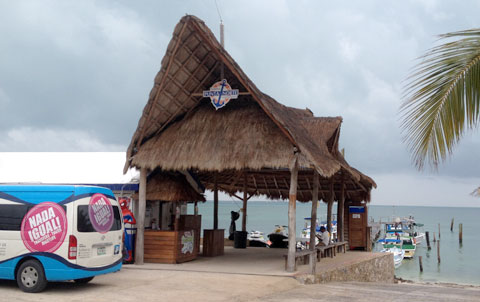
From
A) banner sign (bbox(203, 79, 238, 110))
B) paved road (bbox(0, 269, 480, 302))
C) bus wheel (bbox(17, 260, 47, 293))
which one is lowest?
paved road (bbox(0, 269, 480, 302))

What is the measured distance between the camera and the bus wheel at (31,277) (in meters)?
9.05

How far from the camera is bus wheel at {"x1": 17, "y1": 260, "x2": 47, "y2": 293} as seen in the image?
9055mm

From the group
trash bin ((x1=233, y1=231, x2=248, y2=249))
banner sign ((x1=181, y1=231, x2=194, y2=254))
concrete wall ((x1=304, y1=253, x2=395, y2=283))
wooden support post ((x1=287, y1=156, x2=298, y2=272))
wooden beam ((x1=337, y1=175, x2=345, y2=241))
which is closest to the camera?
wooden support post ((x1=287, y1=156, x2=298, y2=272))

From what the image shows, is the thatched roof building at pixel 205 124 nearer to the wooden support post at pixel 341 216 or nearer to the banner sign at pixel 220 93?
the banner sign at pixel 220 93

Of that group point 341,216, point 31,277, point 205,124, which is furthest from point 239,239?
point 31,277

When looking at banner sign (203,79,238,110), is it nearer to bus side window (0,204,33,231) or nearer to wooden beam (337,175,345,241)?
bus side window (0,204,33,231)

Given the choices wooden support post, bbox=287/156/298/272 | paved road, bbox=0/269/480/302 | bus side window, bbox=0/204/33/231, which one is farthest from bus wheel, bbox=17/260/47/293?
wooden support post, bbox=287/156/298/272

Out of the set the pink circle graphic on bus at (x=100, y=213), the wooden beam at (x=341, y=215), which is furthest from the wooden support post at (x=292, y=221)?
the wooden beam at (x=341, y=215)

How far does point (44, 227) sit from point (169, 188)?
5.27m

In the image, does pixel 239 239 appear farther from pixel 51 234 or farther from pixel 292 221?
pixel 51 234

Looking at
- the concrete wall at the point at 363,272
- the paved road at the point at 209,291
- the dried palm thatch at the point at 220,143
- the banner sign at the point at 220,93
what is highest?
the banner sign at the point at 220,93

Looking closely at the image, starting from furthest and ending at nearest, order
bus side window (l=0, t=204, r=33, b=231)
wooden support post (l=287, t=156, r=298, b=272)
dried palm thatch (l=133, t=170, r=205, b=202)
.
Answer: dried palm thatch (l=133, t=170, r=205, b=202)
wooden support post (l=287, t=156, r=298, b=272)
bus side window (l=0, t=204, r=33, b=231)

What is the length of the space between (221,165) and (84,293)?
15.5ft

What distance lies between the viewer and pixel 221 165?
12.6m
